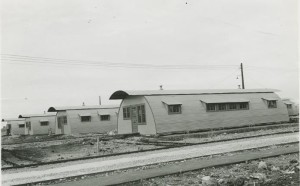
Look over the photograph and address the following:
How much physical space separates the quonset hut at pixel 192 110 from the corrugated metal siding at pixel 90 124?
7238mm

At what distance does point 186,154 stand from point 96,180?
16.3 feet

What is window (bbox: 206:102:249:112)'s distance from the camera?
89.5 ft

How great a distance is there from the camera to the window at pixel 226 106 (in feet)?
89.5

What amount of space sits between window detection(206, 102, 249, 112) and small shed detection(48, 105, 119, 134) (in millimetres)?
13629

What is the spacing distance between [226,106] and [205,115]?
2.46m

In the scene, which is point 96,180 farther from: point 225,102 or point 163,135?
point 225,102

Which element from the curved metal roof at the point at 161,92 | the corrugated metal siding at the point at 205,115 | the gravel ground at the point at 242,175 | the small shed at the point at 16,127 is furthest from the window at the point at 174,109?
the small shed at the point at 16,127

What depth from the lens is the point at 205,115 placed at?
26.7 meters

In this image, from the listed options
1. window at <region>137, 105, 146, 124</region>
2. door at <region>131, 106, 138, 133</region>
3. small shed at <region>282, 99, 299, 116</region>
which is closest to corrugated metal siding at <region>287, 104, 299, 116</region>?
small shed at <region>282, 99, 299, 116</region>

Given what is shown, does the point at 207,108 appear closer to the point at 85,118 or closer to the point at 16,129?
the point at 85,118

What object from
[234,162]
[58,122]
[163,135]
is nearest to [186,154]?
[234,162]

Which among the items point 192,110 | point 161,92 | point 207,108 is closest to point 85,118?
point 161,92

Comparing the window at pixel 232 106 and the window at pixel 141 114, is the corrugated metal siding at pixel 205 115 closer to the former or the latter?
the window at pixel 232 106

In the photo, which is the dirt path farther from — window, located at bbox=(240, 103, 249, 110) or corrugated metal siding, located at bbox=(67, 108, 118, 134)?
corrugated metal siding, located at bbox=(67, 108, 118, 134)
